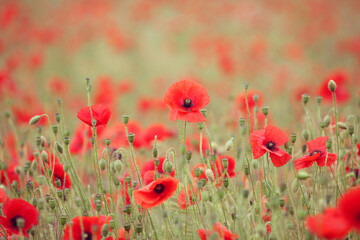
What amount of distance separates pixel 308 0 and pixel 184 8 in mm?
2339

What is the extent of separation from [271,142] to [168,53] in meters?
4.53

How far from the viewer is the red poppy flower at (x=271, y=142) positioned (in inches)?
52.0

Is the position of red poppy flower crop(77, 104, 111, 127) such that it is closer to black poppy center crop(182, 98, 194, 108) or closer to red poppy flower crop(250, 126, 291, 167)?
black poppy center crop(182, 98, 194, 108)

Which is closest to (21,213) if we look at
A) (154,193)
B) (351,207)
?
(154,193)

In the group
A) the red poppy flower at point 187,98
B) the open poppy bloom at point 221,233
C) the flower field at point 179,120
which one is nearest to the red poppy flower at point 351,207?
the flower field at point 179,120

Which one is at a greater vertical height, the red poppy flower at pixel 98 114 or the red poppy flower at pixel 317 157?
the red poppy flower at pixel 98 114

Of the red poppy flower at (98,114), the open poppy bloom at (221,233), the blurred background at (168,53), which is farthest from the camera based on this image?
the blurred background at (168,53)

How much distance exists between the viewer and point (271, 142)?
4.46ft

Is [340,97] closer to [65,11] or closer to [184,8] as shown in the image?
[184,8]

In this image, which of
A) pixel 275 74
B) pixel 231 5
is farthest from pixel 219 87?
pixel 231 5

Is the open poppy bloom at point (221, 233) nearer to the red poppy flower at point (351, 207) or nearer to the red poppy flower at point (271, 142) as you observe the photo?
the red poppy flower at point (271, 142)

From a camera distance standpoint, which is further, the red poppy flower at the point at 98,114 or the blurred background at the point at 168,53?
the blurred background at the point at 168,53

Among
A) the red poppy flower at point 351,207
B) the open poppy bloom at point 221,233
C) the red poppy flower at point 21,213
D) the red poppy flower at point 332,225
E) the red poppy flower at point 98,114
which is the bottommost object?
the open poppy bloom at point 221,233

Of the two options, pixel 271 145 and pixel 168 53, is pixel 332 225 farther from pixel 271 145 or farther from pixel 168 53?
pixel 168 53
